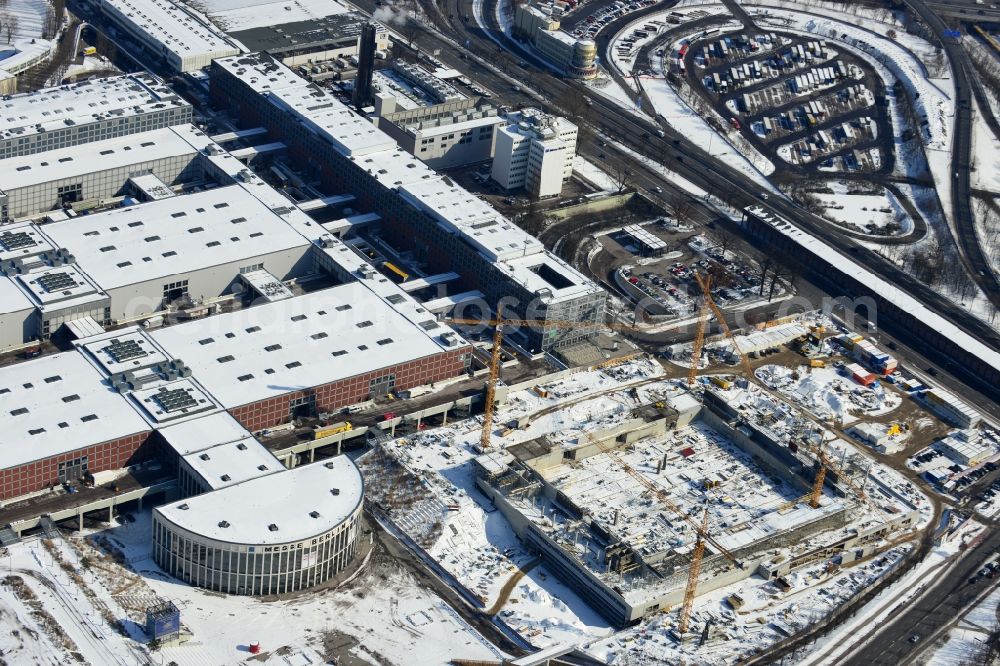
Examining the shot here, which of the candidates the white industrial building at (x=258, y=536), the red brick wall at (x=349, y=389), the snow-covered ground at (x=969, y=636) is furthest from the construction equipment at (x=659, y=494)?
the white industrial building at (x=258, y=536)

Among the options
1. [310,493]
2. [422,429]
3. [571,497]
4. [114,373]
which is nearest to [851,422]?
[571,497]

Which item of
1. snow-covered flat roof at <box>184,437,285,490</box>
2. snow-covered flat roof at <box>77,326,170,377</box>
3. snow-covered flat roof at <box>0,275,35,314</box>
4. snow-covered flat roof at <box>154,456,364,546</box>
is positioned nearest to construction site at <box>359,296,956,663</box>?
snow-covered flat roof at <box>154,456,364,546</box>

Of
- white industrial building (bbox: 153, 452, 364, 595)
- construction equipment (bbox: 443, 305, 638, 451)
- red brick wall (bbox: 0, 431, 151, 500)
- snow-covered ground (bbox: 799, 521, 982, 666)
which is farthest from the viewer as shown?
construction equipment (bbox: 443, 305, 638, 451)

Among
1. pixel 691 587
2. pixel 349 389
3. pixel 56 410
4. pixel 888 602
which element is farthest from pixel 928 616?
pixel 56 410

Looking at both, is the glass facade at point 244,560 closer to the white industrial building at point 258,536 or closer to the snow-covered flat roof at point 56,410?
the white industrial building at point 258,536

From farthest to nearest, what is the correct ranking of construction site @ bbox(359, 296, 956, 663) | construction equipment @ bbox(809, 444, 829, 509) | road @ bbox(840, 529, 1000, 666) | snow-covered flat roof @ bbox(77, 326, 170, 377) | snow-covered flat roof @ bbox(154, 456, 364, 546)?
snow-covered flat roof @ bbox(77, 326, 170, 377), construction equipment @ bbox(809, 444, 829, 509), construction site @ bbox(359, 296, 956, 663), road @ bbox(840, 529, 1000, 666), snow-covered flat roof @ bbox(154, 456, 364, 546)

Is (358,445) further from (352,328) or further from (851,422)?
(851,422)

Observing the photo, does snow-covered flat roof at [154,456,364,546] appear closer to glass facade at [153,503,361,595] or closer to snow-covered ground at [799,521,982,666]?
glass facade at [153,503,361,595]
